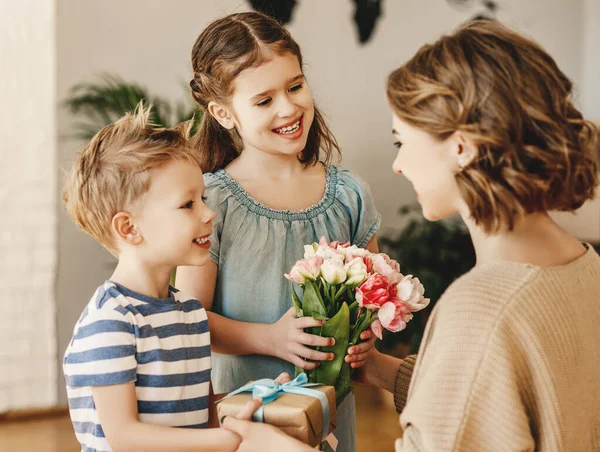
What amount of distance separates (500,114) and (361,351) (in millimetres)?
616

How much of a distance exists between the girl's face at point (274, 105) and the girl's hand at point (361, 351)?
0.47m

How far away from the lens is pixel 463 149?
1173mm

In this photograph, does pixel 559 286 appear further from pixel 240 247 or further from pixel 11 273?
pixel 11 273

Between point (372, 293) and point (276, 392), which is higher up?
point (372, 293)

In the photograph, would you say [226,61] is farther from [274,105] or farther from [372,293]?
[372,293]

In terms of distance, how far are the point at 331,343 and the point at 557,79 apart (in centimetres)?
66

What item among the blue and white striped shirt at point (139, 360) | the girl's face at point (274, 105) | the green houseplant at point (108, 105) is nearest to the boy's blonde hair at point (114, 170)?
the blue and white striped shirt at point (139, 360)

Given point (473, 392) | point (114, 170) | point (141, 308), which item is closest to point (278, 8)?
point (114, 170)

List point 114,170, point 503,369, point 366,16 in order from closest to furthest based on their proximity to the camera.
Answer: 1. point 503,369
2. point 114,170
3. point 366,16

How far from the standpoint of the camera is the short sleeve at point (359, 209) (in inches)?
73.8

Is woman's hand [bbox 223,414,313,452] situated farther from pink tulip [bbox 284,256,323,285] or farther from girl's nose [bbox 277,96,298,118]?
girl's nose [bbox 277,96,298,118]

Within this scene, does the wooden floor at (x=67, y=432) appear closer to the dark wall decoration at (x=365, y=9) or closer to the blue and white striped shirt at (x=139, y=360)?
the dark wall decoration at (x=365, y=9)

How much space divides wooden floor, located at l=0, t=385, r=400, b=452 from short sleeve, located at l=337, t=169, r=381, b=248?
2137 millimetres

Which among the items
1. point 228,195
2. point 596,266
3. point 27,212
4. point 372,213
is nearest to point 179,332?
point 228,195
